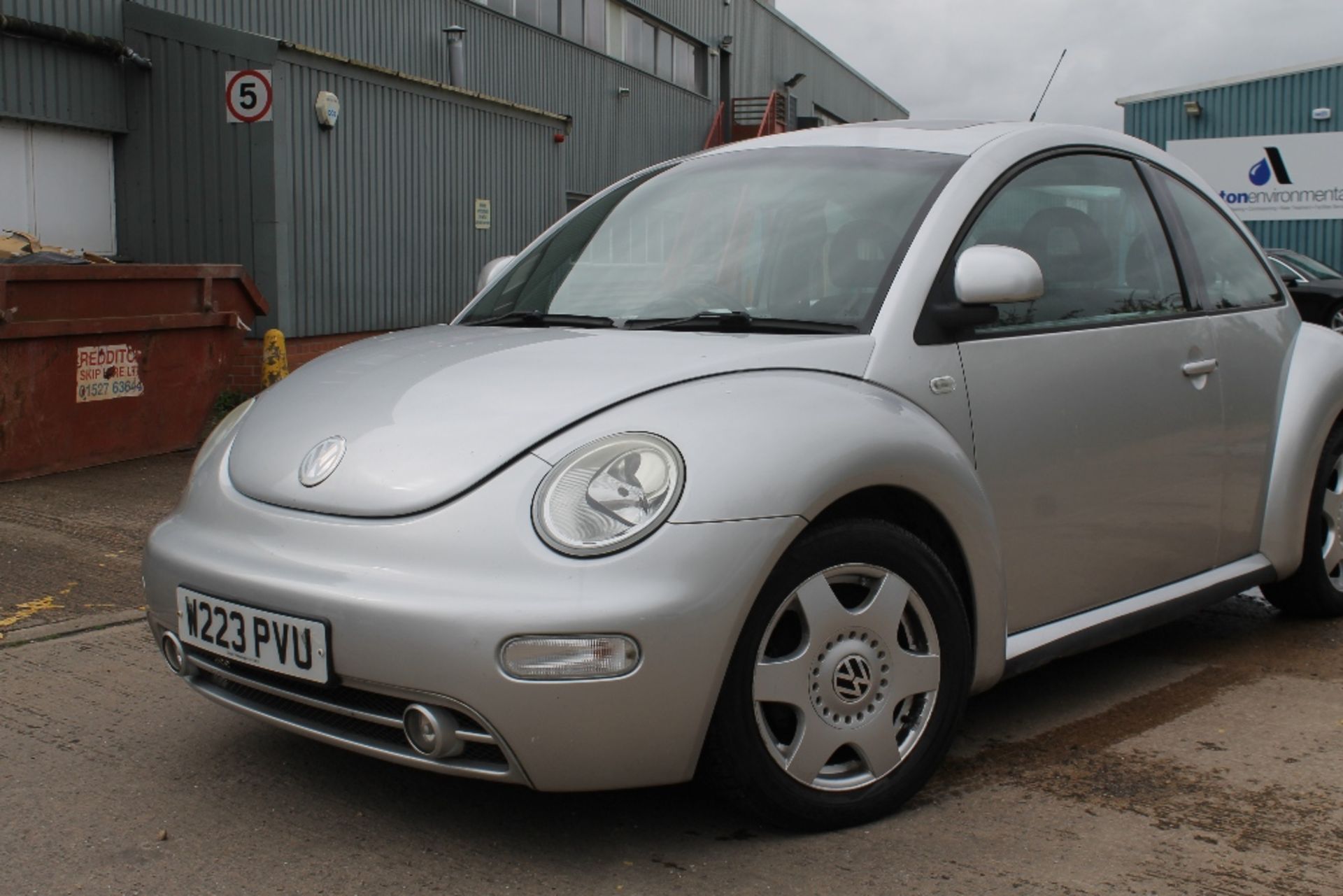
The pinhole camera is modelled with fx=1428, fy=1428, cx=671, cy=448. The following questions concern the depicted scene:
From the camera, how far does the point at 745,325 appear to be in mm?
3355

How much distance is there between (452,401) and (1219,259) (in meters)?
2.65

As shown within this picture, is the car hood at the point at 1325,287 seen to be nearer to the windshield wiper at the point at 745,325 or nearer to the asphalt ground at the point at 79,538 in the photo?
the asphalt ground at the point at 79,538

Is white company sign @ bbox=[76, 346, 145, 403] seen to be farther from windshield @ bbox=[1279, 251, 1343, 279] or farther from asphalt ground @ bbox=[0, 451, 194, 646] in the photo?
windshield @ bbox=[1279, 251, 1343, 279]

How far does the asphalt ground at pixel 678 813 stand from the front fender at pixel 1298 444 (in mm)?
449

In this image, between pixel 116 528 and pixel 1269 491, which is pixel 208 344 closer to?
pixel 116 528

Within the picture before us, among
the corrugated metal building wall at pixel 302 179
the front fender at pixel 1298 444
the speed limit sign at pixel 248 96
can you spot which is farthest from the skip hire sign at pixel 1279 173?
the front fender at pixel 1298 444

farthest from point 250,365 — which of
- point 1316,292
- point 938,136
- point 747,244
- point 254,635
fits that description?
point 1316,292

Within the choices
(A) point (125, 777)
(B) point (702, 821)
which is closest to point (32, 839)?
(A) point (125, 777)

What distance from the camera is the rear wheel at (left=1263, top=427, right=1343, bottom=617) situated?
15.1 feet

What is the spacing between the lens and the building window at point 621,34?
21.5 metres

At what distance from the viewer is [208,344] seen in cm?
883

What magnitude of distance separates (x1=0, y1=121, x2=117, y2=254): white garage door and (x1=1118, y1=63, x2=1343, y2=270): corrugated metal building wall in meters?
21.6

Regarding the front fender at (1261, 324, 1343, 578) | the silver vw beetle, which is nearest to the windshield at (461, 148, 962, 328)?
the silver vw beetle

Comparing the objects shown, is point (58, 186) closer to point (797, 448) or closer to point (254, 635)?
point (254, 635)
